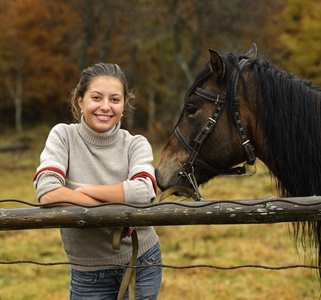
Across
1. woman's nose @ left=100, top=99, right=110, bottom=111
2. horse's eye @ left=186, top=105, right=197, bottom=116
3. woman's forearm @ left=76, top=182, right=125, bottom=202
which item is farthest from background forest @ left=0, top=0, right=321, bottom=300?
woman's nose @ left=100, top=99, right=110, bottom=111

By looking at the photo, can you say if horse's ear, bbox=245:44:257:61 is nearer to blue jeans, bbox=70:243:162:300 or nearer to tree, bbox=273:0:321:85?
blue jeans, bbox=70:243:162:300

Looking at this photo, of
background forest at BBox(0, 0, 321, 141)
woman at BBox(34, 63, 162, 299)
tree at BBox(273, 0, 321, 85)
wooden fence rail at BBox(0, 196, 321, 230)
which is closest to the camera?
wooden fence rail at BBox(0, 196, 321, 230)

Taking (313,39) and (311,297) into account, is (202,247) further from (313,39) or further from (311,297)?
(313,39)

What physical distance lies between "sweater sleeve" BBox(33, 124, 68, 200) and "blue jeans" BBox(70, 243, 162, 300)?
51cm

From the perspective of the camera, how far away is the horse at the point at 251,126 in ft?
8.77

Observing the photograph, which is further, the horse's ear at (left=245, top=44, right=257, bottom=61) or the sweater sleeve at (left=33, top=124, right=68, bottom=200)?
the horse's ear at (left=245, top=44, right=257, bottom=61)

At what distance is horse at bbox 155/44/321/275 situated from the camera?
267cm

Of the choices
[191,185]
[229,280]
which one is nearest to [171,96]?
[229,280]

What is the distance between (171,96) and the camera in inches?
1065

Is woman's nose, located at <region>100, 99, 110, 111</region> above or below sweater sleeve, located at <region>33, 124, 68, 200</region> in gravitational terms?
above

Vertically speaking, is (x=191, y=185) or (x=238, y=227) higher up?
(x=191, y=185)

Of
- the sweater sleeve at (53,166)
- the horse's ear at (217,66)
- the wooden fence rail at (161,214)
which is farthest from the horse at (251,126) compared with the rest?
the sweater sleeve at (53,166)

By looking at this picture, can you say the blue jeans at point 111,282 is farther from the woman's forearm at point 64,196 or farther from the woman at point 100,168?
the woman's forearm at point 64,196

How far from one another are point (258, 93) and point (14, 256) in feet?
16.6
